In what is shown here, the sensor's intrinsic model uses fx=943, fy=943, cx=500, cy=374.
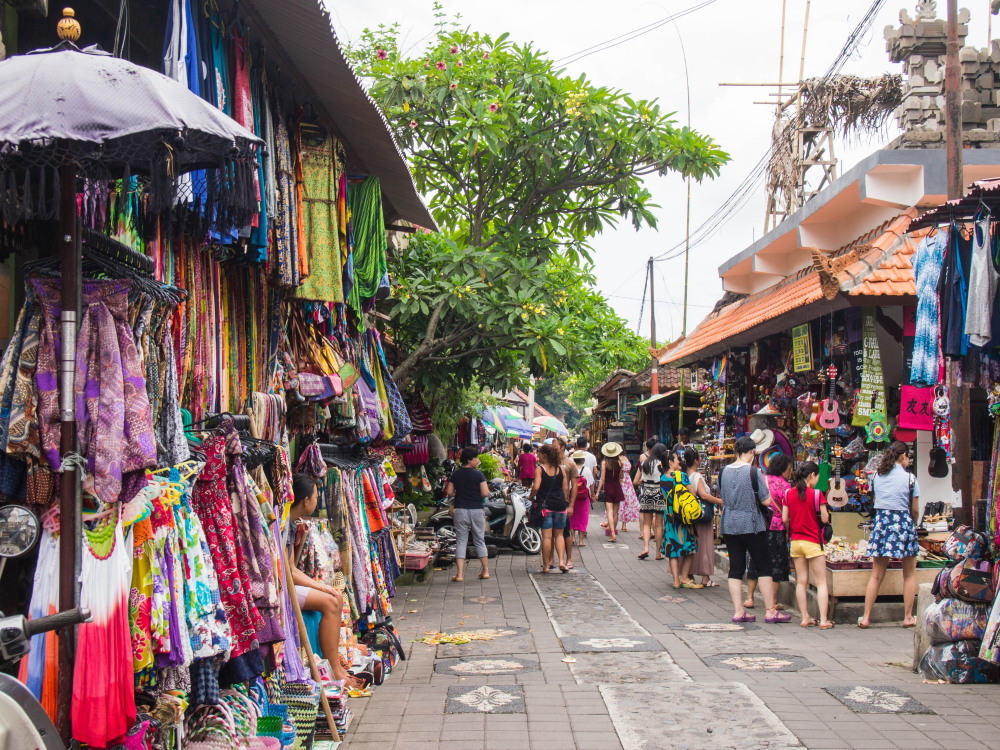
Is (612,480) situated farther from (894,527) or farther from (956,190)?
(956,190)

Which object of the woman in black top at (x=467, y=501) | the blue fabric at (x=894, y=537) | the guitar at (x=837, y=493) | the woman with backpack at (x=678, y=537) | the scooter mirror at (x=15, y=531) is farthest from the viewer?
the woman in black top at (x=467, y=501)

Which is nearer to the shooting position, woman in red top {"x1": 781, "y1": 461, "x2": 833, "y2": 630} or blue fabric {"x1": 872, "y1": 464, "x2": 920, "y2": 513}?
blue fabric {"x1": 872, "y1": 464, "x2": 920, "y2": 513}

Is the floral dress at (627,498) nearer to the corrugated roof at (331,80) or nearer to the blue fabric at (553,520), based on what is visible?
the blue fabric at (553,520)

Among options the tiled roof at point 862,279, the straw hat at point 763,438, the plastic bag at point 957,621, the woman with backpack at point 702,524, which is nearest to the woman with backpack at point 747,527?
the woman with backpack at point 702,524

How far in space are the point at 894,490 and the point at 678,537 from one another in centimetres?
331

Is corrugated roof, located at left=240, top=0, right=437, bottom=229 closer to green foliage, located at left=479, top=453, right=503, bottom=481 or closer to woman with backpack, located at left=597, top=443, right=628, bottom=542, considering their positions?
woman with backpack, located at left=597, top=443, right=628, bottom=542

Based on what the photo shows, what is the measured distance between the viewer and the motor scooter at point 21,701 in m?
2.78

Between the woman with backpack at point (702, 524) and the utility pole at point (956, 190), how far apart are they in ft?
11.1

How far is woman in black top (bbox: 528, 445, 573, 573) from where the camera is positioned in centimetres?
1303

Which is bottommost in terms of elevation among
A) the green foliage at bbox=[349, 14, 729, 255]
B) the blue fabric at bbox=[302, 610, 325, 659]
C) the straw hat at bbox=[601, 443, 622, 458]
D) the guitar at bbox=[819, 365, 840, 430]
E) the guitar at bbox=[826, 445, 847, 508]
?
the blue fabric at bbox=[302, 610, 325, 659]

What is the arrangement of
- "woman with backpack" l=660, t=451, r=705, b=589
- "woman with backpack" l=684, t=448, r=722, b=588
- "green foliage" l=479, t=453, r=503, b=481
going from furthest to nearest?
"green foliage" l=479, t=453, r=503, b=481 → "woman with backpack" l=660, t=451, r=705, b=589 → "woman with backpack" l=684, t=448, r=722, b=588

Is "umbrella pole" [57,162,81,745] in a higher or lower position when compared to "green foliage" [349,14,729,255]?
lower

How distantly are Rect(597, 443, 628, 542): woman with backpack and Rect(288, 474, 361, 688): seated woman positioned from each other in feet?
36.8

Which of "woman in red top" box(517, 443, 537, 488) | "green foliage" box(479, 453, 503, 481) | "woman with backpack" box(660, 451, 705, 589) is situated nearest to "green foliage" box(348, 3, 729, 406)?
"woman with backpack" box(660, 451, 705, 589)
